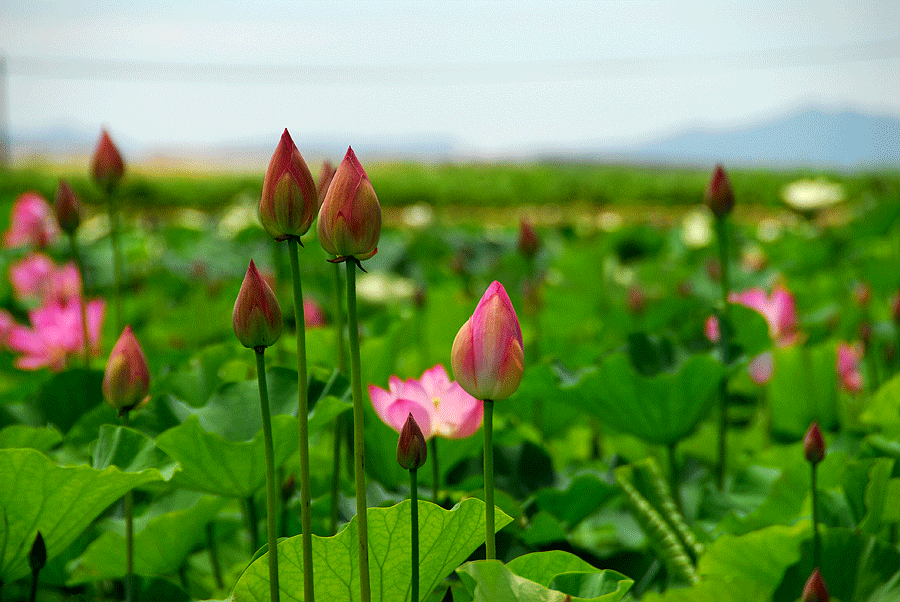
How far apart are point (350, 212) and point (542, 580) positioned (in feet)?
1.09

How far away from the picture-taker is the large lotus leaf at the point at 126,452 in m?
0.71

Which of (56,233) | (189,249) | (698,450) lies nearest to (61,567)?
(698,450)

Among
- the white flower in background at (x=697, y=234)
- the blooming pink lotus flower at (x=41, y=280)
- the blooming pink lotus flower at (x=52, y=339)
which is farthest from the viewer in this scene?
the white flower in background at (x=697, y=234)

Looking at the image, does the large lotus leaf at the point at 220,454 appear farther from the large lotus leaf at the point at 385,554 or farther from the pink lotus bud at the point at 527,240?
the pink lotus bud at the point at 527,240

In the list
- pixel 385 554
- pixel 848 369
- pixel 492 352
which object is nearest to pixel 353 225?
pixel 492 352

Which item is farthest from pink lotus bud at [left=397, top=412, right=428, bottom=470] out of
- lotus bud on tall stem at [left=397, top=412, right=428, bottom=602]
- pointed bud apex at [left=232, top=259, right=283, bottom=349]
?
pointed bud apex at [left=232, top=259, right=283, bottom=349]

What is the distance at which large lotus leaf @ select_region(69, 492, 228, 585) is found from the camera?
0.80 metres

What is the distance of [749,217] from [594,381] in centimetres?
860

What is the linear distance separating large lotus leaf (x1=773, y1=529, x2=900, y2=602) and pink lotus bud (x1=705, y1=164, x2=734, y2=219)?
42cm

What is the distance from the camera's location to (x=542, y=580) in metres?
0.62

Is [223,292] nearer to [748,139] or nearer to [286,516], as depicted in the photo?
[286,516]

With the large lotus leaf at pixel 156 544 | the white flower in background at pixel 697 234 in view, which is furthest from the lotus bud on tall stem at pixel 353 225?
the white flower in background at pixel 697 234

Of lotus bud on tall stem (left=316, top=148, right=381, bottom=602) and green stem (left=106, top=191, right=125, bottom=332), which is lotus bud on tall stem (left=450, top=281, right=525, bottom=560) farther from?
green stem (left=106, top=191, right=125, bottom=332)

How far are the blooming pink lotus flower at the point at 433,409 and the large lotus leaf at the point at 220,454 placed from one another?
0.08 meters
